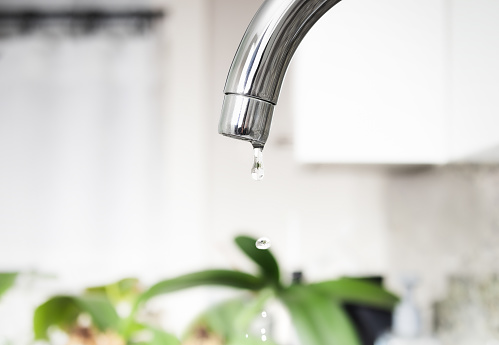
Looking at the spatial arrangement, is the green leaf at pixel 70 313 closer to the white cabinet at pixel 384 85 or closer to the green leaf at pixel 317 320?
the green leaf at pixel 317 320

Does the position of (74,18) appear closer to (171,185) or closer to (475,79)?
(171,185)

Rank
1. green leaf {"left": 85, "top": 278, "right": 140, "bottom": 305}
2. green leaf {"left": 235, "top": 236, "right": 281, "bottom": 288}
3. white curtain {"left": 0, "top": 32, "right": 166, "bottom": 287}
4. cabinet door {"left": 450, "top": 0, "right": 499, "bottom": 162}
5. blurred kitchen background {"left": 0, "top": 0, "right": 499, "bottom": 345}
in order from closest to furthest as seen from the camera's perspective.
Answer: cabinet door {"left": 450, "top": 0, "right": 499, "bottom": 162} → green leaf {"left": 235, "top": 236, "right": 281, "bottom": 288} → green leaf {"left": 85, "top": 278, "right": 140, "bottom": 305} → blurred kitchen background {"left": 0, "top": 0, "right": 499, "bottom": 345} → white curtain {"left": 0, "top": 32, "right": 166, "bottom": 287}

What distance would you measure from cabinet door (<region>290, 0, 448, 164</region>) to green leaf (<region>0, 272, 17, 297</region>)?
0.47 meters

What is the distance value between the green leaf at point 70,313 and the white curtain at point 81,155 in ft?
4.21

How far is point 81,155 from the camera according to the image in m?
2.04

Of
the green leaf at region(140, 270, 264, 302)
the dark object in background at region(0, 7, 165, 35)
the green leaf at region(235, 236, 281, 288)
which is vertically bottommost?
the green leaf at region(140, 270, 264, 302)

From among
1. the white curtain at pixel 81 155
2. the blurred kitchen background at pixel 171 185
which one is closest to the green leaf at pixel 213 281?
the blurred kitchen background at pixel 171 185

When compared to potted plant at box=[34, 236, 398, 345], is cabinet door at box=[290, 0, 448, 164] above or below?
above

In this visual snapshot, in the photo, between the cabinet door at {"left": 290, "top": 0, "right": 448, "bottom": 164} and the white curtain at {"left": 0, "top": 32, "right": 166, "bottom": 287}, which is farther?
the white curtain at {"left": 0, "top": 32, "right": 166, "bottom": 287}

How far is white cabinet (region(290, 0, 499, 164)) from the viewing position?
2.58ft

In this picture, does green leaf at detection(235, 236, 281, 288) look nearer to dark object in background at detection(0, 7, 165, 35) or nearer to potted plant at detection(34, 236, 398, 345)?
potted plant at detection(34, 236, 398, 345)

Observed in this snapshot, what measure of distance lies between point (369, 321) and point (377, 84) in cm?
47

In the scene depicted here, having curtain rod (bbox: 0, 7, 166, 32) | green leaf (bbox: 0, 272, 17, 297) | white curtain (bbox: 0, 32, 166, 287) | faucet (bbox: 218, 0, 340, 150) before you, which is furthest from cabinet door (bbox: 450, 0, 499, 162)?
curtain rod (bbox: 0, 7, 166, 32)

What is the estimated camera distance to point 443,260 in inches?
46.3
